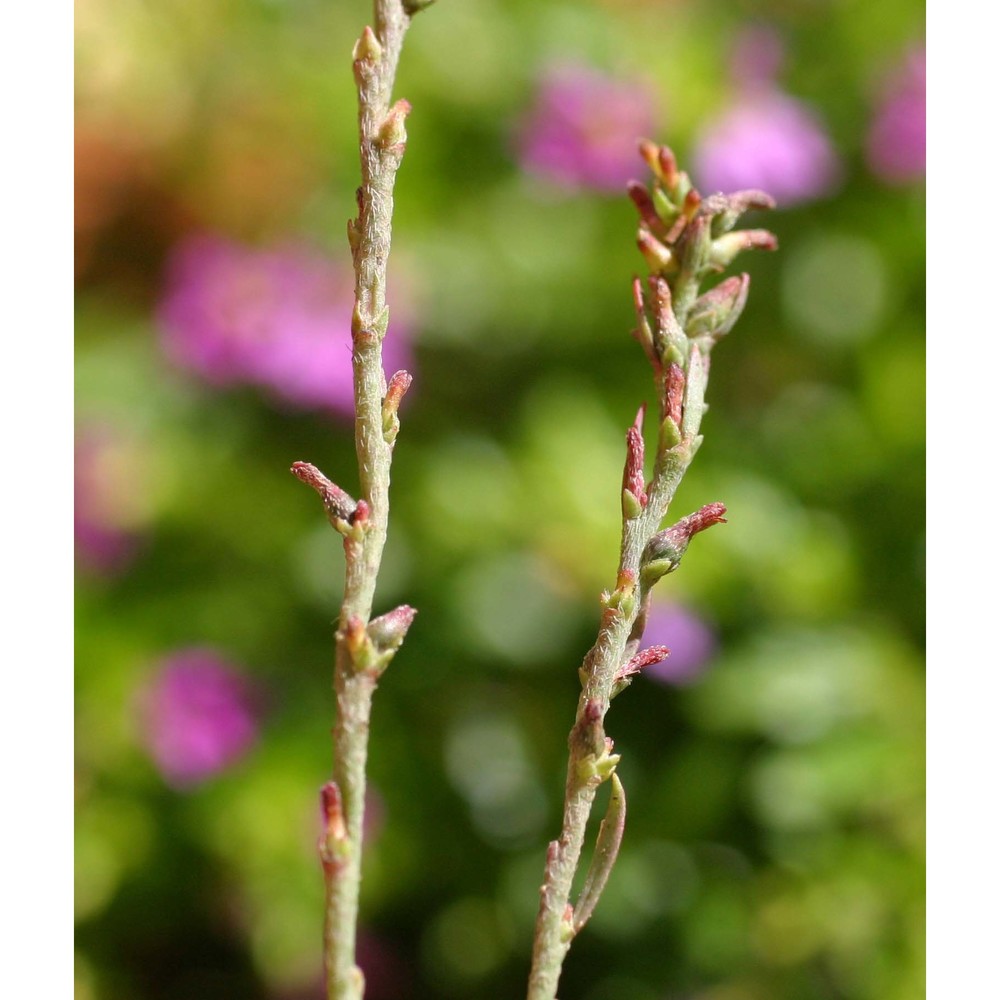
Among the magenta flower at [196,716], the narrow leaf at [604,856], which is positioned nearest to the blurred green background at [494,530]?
the magenta flower at [196,716]

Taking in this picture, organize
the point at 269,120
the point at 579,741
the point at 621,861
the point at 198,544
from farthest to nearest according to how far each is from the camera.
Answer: the point at 269,120, the point at 198,544, the point at 621,861, the point at 579,741

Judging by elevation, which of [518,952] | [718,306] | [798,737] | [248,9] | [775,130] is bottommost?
[518,952]

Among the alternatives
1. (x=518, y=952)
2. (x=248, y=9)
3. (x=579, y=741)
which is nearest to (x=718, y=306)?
(x=579, y=741)

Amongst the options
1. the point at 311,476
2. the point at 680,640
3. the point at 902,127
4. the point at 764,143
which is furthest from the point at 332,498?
the point at 902,127

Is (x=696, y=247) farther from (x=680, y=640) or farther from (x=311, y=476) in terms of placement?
(x=680, y=640)

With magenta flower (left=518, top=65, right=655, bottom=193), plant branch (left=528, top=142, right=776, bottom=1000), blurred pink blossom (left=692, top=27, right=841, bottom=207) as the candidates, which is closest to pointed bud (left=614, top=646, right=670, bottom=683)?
plant branch (left=528, top=142, right=776, bottom=1000)

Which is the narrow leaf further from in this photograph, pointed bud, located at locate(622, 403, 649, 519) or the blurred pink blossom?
the blurred pink blossom

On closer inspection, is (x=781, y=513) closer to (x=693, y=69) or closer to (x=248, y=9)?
(x=693, y=69)
